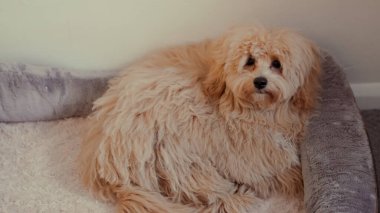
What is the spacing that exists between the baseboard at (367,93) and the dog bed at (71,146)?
0.27m

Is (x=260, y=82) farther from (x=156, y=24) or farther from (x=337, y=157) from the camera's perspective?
(x=156, y=24)

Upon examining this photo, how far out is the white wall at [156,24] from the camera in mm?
1702

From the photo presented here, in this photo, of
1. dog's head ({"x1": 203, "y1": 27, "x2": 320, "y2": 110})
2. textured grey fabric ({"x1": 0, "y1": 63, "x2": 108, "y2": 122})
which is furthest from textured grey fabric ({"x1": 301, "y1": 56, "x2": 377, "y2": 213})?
textured grey fabric ({"x1": 0, "y1": 63, "x2": 108, "y2": 122})

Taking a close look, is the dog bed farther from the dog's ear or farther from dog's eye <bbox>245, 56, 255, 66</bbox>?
dog's eye <bbox>245, 56, 255, 66</bbox>

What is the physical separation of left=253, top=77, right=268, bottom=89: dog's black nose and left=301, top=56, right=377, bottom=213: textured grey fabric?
0.80 feet

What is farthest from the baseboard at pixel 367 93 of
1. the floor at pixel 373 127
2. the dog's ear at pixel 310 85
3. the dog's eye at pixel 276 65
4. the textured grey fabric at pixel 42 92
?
the textured grey fabric at pixel 42 92

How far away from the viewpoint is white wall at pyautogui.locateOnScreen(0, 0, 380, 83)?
1702mm

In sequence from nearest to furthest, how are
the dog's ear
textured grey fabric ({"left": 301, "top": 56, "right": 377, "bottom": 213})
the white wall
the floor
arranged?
textured grey fabric ({"left": 301, "top": 56, "right": 377, "bottom": 213})
the dog's ear
the white wall
the floor

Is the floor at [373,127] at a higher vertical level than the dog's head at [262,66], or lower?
lower

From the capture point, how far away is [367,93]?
74.8 inches

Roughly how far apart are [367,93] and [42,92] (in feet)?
3.79

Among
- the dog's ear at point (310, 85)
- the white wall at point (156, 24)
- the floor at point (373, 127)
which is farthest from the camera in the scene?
the floor at point (373, 127)

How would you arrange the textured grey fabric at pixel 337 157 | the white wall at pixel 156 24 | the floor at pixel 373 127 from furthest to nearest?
1. the floor at pixel 373 127
2. the white wall at pixel 156 24
3. the textured grey fabric at pixel 337 157

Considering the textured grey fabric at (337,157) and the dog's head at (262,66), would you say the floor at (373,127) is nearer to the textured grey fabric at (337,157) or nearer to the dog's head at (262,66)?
the textured grey fabric at (337,157)
